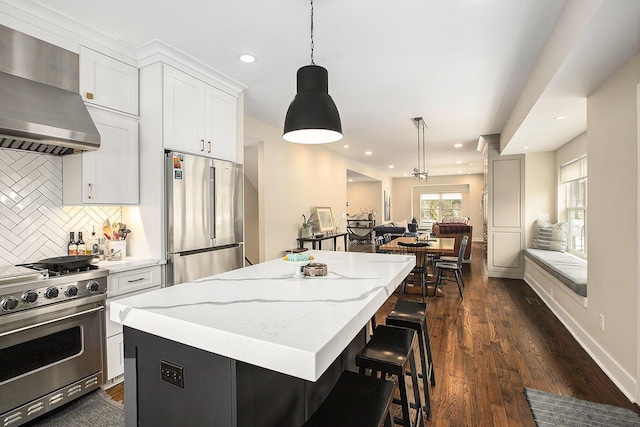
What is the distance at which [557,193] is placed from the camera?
5.63m

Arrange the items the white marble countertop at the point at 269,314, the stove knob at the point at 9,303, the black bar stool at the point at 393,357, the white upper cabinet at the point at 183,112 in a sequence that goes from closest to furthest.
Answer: the white marble countertop at the point at 269,314 → the black bar stool at the point at 393,357 → the stove knob at the point at 9,303 → the white upper cabinet at the point at 183,112

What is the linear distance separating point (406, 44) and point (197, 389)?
283 cm

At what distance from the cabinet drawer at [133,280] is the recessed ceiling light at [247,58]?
2.00m

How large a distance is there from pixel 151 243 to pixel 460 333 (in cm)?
319

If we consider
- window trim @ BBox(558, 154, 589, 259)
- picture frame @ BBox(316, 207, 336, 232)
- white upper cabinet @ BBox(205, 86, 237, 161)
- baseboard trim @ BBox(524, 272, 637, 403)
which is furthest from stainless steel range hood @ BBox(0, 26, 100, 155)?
window trim @ BBox(558, 154, 589, 259)

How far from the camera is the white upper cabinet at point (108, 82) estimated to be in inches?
98.3

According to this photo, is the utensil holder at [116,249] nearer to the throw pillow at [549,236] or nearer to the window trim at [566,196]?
the window trim at [566,196]

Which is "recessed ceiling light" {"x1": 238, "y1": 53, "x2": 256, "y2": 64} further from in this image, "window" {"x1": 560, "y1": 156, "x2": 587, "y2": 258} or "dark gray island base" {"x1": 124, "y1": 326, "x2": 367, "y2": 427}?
"window" {"x1": 560, "y1": 156, "x2": 587, "y2": 258}

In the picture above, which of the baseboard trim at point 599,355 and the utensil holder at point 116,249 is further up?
the utensil holder at point 116,249

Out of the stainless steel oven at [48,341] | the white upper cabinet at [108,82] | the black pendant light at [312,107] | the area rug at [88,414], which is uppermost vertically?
the white upper cabinet at [108,82]

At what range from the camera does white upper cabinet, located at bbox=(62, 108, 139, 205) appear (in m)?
2.50

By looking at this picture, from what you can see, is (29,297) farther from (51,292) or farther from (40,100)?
(40,100)

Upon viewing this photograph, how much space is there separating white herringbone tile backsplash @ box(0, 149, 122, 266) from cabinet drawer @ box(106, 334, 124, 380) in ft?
2.74

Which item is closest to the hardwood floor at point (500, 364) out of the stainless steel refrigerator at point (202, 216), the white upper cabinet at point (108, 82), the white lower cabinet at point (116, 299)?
the white lower cabinet at point (116, 299)
